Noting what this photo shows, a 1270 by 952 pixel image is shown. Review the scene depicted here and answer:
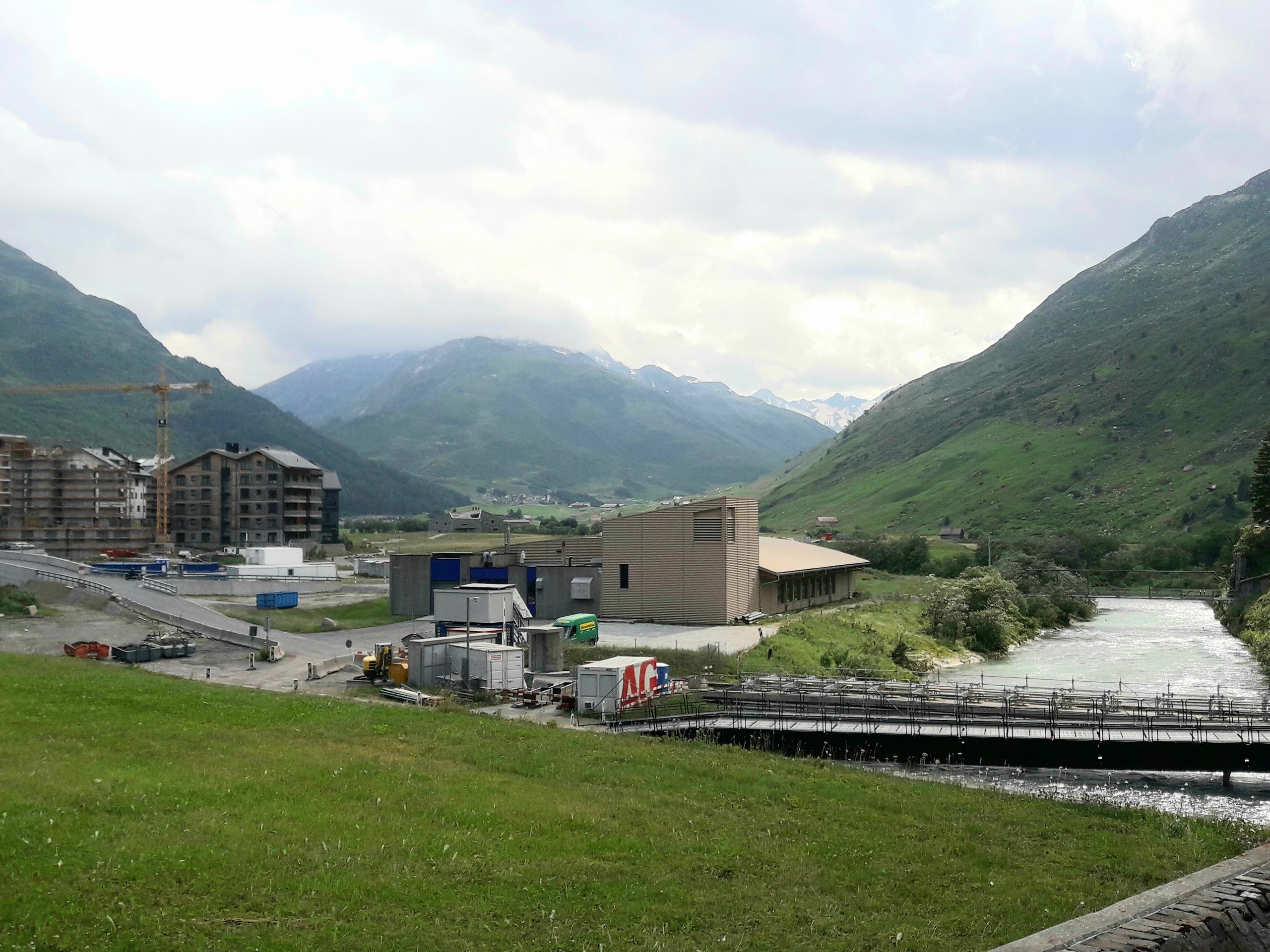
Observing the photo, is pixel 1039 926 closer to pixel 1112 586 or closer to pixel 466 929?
pixel 466 929

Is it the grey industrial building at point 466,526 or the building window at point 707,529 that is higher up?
the grey industrial building at point 466,526

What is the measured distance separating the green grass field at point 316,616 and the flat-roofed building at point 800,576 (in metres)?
24.4

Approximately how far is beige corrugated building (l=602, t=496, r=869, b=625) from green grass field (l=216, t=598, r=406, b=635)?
49.6ft

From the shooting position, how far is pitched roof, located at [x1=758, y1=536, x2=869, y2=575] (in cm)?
6950

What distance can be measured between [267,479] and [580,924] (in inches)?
4799

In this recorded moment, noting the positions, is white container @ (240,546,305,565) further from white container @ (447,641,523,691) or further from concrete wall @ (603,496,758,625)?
white container @ (447,641,523,691)

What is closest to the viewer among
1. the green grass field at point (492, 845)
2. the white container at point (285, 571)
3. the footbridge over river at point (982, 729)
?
the green grass field at point (492, 845)

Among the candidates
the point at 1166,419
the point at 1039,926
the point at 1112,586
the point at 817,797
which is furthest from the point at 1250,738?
the point at 1166,419

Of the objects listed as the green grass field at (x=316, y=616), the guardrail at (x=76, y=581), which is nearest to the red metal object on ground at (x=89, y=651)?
the green grass field at (x=316, y=616)

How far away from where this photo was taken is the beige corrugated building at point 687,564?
61.6 metres

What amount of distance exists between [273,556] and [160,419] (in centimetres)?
7643

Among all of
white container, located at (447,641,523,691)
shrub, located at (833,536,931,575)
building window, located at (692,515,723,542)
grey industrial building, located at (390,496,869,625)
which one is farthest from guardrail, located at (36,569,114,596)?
shrub, located at (833,536,931,575)

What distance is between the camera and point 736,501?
6322cm

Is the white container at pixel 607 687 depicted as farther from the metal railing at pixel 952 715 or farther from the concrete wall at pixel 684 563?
the concrete wall at pixel 684 563
